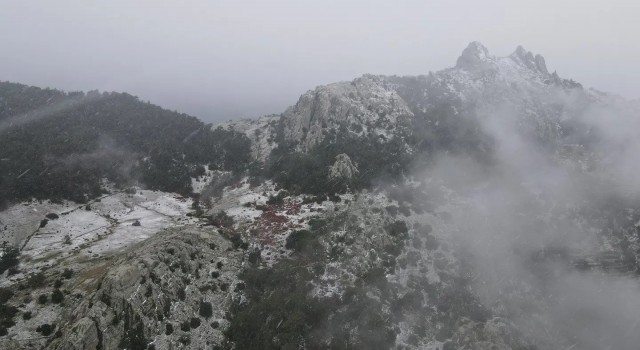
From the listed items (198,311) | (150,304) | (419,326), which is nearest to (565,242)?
(419,326)

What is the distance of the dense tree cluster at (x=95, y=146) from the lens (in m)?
81.6

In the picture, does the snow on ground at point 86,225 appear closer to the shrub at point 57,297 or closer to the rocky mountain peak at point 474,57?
the shrub at point 57,297

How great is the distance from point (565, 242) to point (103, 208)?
88372 mm

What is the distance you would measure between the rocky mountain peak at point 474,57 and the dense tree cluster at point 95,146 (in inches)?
3751

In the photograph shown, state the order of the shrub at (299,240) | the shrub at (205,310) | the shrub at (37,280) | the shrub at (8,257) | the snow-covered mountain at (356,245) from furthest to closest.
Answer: the shrub at (299,240)
the shrub at (8,257)
the shrub at (205,310)
the shrub at (37,280)
the snow-covered mountain at (356,245)

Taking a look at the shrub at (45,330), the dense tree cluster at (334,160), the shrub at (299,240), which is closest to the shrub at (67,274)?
the shrub at (45,330)

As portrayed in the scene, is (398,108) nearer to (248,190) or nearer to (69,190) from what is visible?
(248,190)

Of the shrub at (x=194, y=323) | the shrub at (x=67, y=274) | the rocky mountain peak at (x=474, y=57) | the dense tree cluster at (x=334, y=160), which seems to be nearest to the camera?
the shrub at (x=194, y=323)

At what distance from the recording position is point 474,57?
156 meters

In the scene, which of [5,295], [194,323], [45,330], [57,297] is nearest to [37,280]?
[5,295]

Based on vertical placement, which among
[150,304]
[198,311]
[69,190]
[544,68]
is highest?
[544,68]

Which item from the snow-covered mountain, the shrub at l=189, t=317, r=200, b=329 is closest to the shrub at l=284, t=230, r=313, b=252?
the snow-covered mountain

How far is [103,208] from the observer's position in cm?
7881

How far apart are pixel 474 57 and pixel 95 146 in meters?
138
